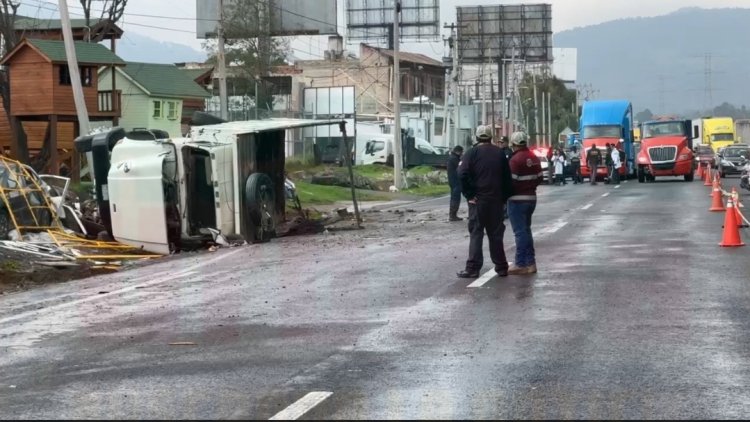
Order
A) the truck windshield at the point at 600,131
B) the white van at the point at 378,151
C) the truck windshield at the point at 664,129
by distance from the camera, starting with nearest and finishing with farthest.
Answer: the truck windshield at the point at 664,129 → the truck windshield at the point at 600,131 → the white van at the point at 378,151

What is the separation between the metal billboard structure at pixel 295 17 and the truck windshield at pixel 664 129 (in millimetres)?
16160

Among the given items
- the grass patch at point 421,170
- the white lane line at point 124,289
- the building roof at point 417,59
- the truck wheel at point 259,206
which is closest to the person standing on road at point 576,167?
the grass patch at point 421,170

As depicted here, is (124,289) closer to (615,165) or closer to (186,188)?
(186,188)

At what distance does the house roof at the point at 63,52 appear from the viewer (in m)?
44.7

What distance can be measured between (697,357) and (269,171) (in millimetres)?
16040

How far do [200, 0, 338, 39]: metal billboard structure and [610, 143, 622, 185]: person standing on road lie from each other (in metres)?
16.1

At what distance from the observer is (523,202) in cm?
1517

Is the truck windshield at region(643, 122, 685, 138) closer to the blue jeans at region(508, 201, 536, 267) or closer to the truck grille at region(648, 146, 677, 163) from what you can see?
the truck grille at region(648, 146, 677, 163)

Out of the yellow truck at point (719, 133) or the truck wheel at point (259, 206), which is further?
the yellow truck at point (719, 133)

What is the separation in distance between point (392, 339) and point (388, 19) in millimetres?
64251

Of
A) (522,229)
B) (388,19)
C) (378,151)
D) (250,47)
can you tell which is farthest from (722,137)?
(522,229)

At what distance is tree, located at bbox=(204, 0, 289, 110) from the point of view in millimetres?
74312

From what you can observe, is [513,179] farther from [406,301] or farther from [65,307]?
[65,307]

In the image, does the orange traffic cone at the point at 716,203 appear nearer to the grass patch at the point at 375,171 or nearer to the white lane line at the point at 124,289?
the white lane line at the point at 124,289
